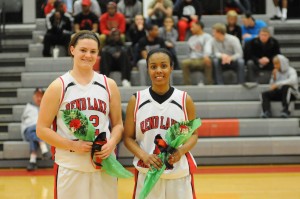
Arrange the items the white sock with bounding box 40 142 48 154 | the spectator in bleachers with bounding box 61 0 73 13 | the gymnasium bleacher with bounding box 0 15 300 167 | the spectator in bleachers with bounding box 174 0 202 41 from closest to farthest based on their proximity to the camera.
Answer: the white sock with bounding box 40 142 48 154 < the gymnasium bleacher with bounding box 0 15 300 167 < the spectator in bleachers with bounding box 174 0 202 41 < the spectator in bleachers with bounding box 61 0 73 13

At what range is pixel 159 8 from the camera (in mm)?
11930

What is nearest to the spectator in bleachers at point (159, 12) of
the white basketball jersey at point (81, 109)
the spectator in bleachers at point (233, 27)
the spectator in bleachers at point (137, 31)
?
the spectator in bleachers at point (137, 31)

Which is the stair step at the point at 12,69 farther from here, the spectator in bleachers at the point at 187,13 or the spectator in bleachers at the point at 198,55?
the spectator in bleachers at the point at 198,55

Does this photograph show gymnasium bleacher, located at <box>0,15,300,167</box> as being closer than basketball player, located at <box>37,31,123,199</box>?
No

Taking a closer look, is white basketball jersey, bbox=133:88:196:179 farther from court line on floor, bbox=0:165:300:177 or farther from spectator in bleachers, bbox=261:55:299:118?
spectator in bleachers, bbox=261:55:299:118

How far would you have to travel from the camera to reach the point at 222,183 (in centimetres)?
795

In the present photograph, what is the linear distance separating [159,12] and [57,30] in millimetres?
2079

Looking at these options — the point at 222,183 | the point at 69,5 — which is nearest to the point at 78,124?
the point at 222,183

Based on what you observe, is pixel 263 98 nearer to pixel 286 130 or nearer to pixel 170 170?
pixel 286 130

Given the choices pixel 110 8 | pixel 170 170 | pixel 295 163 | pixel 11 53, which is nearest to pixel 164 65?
pixel 170 170

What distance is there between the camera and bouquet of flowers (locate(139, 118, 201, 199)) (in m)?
3.71

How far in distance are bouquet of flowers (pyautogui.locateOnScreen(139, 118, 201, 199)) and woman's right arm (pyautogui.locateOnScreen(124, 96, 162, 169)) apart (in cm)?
3

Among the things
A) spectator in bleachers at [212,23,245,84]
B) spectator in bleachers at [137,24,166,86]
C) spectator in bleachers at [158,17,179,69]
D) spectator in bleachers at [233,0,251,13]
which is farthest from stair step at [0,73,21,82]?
spectator in bleachers at [233,0,251,13]

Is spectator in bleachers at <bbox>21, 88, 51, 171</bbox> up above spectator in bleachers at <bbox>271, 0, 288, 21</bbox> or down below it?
below
